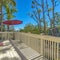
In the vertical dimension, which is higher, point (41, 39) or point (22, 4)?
point (22, 4)

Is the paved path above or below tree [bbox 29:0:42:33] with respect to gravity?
below

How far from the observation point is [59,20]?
1035 inches

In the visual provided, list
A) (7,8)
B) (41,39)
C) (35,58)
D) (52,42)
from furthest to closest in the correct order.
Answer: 1. (7,8)
2. (41,39)
3. (35,58)
4. (52,42)

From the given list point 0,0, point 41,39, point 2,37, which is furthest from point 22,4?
point 41,39

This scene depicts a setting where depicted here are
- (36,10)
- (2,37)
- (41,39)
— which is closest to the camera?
(41,39)

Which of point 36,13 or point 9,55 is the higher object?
point 36,13

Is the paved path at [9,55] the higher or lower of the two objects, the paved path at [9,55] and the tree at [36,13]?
the lower

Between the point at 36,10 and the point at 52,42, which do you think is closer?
the point at 52,42

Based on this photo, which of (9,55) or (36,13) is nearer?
(9,55)

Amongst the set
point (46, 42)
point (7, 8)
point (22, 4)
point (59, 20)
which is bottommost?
point (46, 42)

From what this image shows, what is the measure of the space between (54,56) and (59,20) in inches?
830

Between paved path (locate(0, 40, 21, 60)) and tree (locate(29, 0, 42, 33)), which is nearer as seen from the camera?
paved path (locate(0, 40, 21, 60))

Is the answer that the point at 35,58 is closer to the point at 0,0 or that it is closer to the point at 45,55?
the point at 45,55

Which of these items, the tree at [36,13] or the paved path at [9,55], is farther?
the tree at [36,13]
